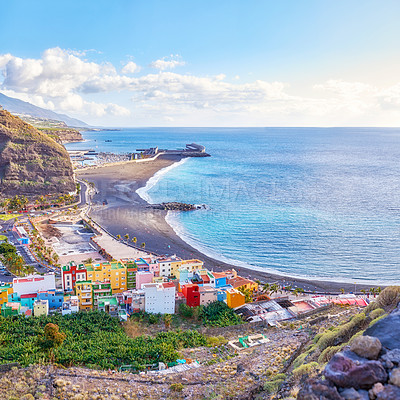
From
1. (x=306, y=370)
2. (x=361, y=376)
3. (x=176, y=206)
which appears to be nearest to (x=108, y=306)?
(x=306, y=370)

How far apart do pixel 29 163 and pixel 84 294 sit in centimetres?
5595

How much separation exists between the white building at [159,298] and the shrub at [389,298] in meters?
20.1

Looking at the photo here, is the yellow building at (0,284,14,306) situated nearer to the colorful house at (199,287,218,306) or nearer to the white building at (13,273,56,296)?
the white building at (13,273,56,296)

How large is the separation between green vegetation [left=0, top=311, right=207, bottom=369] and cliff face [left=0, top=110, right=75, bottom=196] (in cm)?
5331

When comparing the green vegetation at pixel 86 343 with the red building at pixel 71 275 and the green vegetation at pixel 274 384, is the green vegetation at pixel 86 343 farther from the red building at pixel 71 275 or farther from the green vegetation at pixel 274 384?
the green vegetation at pixel 274 384

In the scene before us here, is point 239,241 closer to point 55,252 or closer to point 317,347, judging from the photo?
point 55,252

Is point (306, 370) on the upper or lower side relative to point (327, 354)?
lower

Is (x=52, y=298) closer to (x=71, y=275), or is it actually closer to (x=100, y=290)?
(x=71, y=275)

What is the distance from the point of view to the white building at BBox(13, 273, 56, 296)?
33438 mm

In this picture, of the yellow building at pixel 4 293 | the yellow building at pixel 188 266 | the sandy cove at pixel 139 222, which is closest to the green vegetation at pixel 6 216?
the sandy cove at pixel 139 222

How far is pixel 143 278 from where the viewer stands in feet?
121

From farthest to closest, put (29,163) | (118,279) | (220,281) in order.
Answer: (29,163)
(220,281)
(118,279)

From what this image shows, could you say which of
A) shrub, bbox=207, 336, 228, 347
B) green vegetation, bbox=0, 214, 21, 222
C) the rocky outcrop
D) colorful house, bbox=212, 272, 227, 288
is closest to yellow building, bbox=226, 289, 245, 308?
colorful house, bbox=212, 272, 227, 288

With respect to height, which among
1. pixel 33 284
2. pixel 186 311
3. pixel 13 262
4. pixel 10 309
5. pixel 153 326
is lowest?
pixel 153 326
